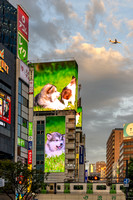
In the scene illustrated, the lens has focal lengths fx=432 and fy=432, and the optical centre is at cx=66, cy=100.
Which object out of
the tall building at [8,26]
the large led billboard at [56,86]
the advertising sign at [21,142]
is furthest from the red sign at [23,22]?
the large led billboard at [56,86]

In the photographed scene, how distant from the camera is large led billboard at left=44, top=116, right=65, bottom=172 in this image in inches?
5281

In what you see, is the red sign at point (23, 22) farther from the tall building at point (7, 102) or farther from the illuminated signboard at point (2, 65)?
the illuminated signboard at point (2, 65)

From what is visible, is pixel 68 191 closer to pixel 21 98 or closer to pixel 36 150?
pixel 36 150

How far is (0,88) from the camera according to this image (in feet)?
300

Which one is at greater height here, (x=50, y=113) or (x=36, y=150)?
(x=50, y=113)

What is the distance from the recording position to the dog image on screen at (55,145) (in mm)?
134500

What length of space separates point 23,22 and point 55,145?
4425 centimetres

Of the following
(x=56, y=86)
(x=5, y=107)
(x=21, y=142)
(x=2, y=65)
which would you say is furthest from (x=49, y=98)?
(x=5, y=107)

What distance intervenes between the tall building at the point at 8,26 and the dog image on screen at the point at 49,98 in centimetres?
3791

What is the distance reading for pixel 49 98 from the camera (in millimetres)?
138625

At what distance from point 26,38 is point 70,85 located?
33188mm

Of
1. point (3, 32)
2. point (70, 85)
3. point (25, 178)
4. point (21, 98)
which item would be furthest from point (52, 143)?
point (25, 178)

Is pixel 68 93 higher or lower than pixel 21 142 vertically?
higher

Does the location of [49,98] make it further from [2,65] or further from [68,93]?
[2,65]
